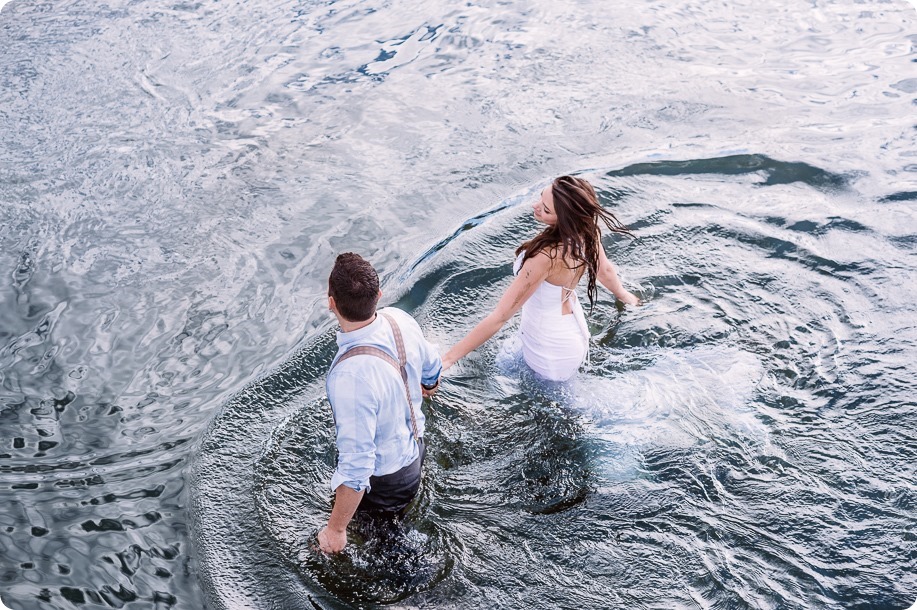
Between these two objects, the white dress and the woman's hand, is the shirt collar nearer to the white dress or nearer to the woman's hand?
the white dress

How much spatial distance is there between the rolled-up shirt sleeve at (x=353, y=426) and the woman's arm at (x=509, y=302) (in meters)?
1.38

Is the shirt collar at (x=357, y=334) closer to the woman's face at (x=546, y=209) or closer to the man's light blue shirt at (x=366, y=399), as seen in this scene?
the man's light blue shirt at (x=366, y=399)

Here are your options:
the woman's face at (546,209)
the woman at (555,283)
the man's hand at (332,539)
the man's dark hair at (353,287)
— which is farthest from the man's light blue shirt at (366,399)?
the woman's face at (546,209)

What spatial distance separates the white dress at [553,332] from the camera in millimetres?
5348

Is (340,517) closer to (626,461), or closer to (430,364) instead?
(430,364)

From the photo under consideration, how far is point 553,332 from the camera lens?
5398 mm

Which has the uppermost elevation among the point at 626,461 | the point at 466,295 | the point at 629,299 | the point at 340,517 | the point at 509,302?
→ the point at 509,302

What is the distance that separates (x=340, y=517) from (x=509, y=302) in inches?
74.4

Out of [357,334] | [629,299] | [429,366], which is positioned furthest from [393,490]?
[629,299]

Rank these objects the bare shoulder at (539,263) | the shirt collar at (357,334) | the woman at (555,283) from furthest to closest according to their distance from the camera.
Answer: the bare shoulder at (539,263) → the woman at (555,283) → the shirt collar at (357,334)

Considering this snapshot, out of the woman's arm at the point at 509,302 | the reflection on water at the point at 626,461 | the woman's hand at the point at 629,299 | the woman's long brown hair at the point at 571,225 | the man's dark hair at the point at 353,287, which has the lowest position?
the reflection on water at the point at 626,461

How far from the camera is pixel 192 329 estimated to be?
6637 millimetres

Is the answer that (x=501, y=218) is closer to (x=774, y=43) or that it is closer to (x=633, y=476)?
(x=633, y=476)

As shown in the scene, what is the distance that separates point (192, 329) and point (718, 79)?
289 inches
